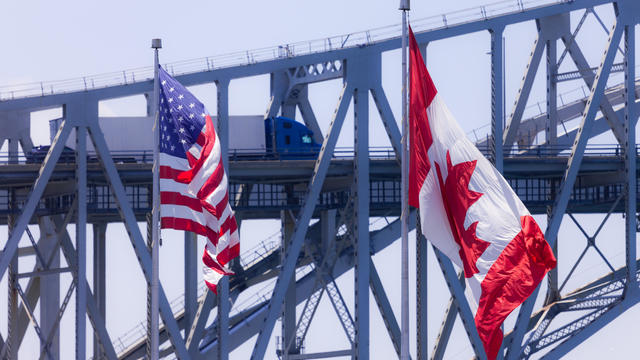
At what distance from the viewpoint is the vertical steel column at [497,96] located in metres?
54.5

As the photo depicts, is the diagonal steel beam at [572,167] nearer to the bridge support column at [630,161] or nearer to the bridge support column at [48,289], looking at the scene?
the bridge support column at [630,161]

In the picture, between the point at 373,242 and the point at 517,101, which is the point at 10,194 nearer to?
the point at 373,242

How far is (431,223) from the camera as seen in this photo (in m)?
31.3

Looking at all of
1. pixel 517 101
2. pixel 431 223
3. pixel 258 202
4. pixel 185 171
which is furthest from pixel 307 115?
pixel 431 223

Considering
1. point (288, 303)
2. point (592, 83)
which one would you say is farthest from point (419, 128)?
point (592, 83)

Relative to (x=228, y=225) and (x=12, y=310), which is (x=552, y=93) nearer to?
(x=12, y=310)

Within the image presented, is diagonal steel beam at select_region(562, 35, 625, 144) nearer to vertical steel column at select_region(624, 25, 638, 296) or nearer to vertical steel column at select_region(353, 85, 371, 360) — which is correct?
vertical steel column at select_region(624, 25, 638, 296)

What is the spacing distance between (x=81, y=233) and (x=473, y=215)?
1981 cm

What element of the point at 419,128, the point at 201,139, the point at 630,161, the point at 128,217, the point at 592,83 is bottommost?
the point at 128,217

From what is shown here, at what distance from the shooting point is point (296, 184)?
55156 mm

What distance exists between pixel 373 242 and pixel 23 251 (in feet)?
48.6

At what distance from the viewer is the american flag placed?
35.8 m

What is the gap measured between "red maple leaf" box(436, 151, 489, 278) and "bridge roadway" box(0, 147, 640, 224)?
20.1m

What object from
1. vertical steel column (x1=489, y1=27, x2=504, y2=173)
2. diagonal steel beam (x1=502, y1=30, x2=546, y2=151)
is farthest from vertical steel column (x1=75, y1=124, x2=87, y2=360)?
diagonal steel beam (x1=502, y1=30, x2=546, y2=151)
